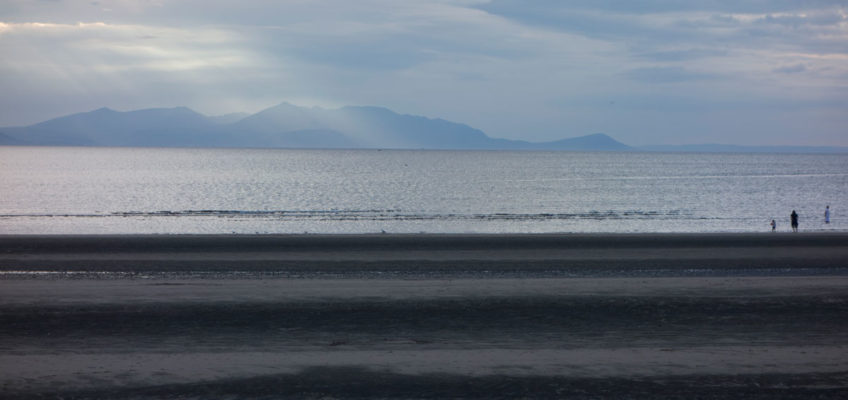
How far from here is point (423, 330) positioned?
13.0 metres

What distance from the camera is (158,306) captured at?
14.6 meters

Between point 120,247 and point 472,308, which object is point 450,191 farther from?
point 472,308

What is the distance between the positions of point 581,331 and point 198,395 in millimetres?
6829

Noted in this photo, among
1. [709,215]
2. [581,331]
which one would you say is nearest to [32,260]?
[581,331]

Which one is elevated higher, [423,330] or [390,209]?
[423,330]

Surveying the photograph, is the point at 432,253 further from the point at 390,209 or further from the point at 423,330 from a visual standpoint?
the point at 390,209

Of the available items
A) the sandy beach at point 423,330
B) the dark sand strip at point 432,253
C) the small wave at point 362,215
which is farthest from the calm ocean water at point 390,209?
the sandy beach at point 423,330

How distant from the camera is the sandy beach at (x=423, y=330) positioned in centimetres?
985

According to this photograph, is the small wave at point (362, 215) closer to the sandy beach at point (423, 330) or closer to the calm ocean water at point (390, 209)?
the calm ocean water at point (390, 209)

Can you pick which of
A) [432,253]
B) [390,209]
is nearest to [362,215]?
[390,209]

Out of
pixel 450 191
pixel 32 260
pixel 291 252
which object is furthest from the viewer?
pixel 450 191

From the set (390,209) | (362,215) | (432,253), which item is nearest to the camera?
(432,253)

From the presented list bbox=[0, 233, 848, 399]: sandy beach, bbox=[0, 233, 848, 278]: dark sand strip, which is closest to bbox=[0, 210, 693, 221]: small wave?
bbox=[0, 233, 848, 278]: dark sand strip

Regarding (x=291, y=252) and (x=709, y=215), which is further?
(x=709, y=215)
